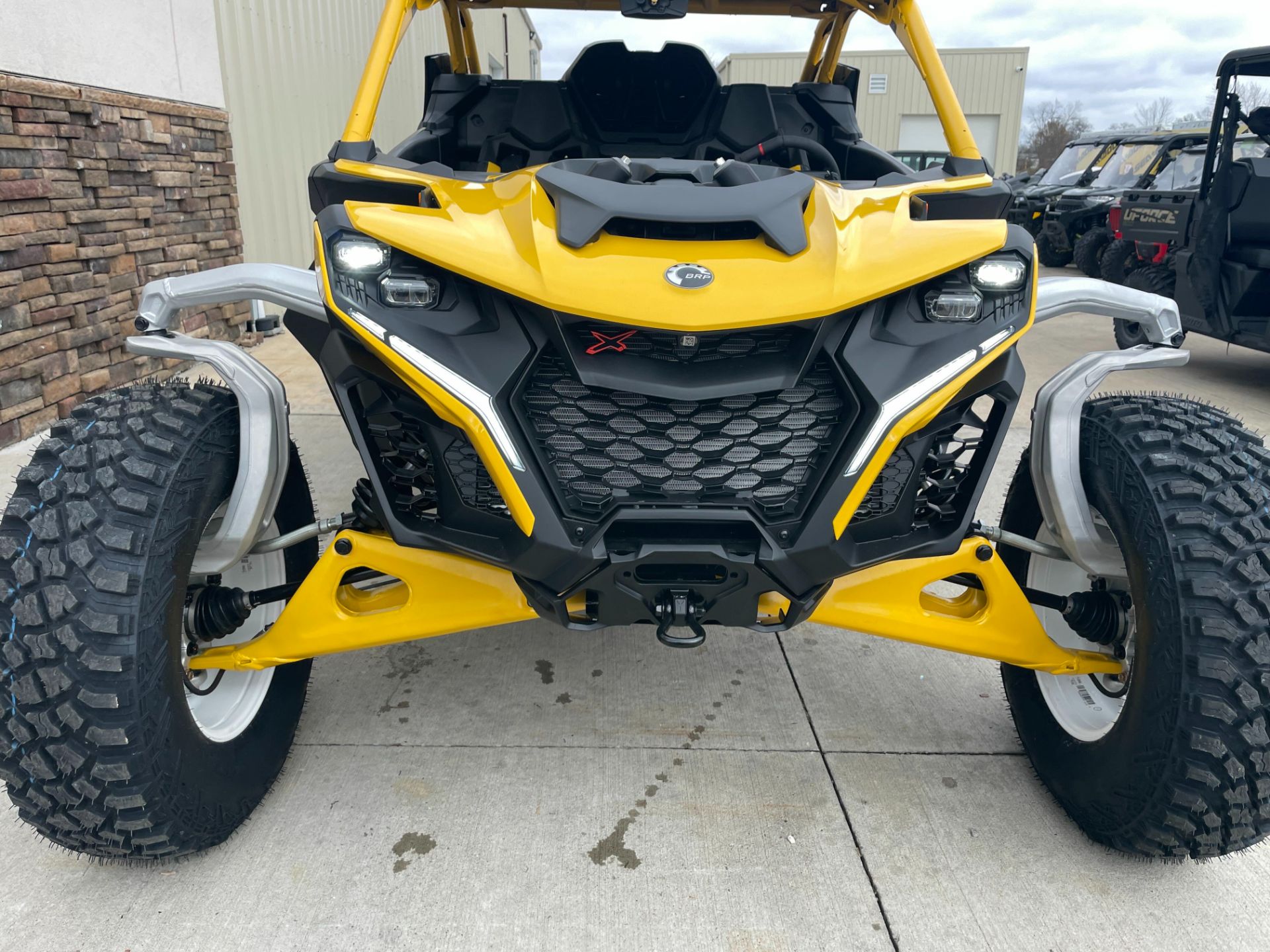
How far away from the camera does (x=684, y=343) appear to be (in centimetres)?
176

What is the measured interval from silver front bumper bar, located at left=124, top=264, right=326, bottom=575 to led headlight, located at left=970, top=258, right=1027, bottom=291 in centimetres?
136

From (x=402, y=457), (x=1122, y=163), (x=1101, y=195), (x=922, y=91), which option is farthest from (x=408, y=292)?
(x=922, y=91)

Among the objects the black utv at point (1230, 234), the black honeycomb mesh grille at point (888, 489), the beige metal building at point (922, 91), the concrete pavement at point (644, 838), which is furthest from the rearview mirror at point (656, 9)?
the beige metal building at point (922, 91)

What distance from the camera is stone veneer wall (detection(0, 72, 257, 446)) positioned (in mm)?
4527

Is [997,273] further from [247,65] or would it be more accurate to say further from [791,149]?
[247,65]

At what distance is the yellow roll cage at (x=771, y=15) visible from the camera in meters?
2.45

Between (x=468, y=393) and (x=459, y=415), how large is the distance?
0.15 ft

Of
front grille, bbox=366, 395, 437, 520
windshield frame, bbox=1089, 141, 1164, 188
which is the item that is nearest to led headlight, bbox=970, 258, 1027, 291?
front grille, bbox=366, 395, 437, 520

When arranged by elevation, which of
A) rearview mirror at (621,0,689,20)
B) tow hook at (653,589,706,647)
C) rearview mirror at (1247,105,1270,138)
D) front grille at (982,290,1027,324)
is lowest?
tow hook at (653,589,706,647)

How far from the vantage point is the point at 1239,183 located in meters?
6.25

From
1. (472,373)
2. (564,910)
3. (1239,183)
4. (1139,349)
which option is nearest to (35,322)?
(472,373)

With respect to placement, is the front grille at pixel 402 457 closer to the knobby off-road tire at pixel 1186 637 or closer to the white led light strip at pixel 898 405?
the white led light strip at pixel 898 405

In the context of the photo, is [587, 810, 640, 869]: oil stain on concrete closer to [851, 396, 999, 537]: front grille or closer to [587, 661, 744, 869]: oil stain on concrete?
[587, 661, 744, 869]: oil stain on concrete

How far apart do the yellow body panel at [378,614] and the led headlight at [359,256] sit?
59 centimetres
